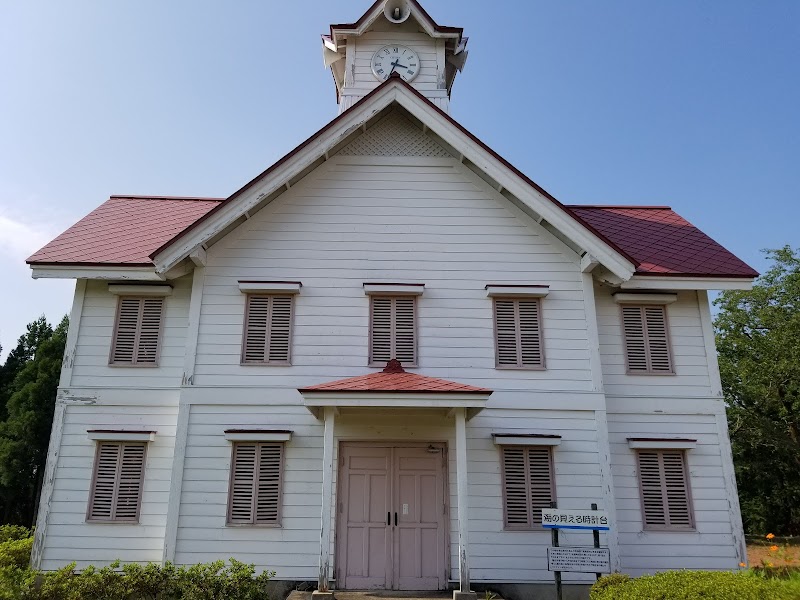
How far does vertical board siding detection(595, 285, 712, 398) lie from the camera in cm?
1209

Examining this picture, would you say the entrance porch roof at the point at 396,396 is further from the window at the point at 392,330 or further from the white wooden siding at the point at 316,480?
the window at the point at 392,330

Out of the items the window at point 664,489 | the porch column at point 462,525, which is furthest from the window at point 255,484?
the window at point 664,489

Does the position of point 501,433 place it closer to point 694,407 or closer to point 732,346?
point 694,407

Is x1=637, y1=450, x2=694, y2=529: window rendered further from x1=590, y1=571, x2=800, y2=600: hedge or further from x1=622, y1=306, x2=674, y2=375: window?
x1=590, y1=571, x2=800, y2=600: hedge

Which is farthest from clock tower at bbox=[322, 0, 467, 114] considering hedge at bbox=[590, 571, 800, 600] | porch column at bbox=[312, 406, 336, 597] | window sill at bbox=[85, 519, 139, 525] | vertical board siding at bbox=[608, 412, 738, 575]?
hedge at bbox=[590, 571, 800, 600]

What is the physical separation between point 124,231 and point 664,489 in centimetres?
1202

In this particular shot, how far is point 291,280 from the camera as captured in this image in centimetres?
1216

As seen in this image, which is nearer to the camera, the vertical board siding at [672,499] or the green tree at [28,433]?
the vertical board siding at [672,499]

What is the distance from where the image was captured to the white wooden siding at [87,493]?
1084 centimetres

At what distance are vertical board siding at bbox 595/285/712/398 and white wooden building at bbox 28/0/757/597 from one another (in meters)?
0.04

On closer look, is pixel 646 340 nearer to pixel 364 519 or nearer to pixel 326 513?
pixel 364 519

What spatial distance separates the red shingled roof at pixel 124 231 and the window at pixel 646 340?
9.39m

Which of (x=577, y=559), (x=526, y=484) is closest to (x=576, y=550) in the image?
(x=577, y=559)

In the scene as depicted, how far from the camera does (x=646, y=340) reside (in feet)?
40.8
